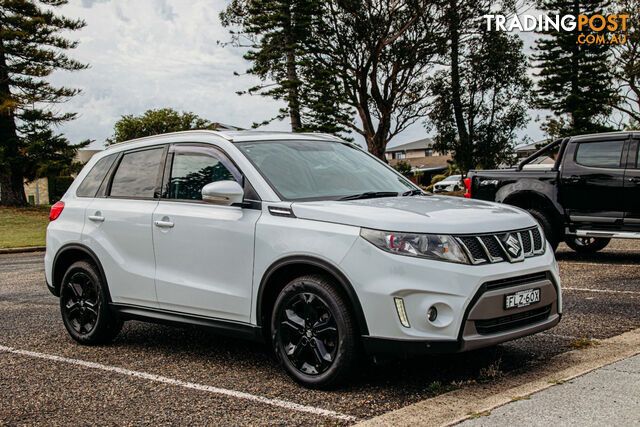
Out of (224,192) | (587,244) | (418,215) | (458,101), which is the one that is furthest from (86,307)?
(458,101)

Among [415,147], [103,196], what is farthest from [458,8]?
[415,147]

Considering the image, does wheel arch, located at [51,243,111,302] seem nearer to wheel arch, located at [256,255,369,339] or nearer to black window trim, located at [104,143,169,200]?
black window trim, located at [104,143,169,200]

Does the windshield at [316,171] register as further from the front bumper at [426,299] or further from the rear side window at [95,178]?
the rear side window at [95,178]

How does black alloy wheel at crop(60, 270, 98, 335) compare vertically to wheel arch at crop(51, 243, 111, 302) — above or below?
below

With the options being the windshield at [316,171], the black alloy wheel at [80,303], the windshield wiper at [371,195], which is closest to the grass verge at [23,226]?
the black alloy wheel at [80,303]

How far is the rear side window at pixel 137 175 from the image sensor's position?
19.4ft

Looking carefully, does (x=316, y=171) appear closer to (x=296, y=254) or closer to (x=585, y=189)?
(x=296, y=254)

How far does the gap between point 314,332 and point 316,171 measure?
1.39 m

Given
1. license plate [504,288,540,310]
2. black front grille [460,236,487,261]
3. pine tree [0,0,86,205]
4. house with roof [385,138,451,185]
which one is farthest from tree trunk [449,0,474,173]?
house with roof [385,138,451,185]

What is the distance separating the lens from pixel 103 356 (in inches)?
233

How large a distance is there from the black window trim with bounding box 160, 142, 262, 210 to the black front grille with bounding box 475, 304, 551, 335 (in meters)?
1.75

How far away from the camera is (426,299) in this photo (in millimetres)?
4156

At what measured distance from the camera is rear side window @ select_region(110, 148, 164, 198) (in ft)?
19.4

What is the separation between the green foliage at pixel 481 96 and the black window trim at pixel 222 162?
104 feet
